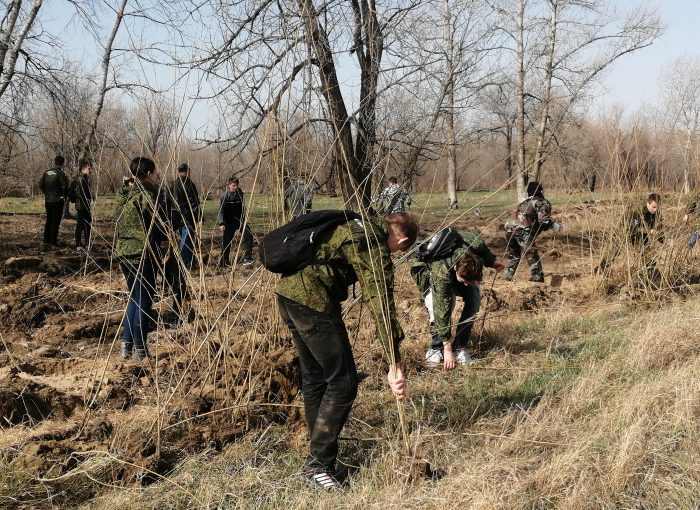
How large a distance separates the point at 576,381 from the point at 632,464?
1.39 meters

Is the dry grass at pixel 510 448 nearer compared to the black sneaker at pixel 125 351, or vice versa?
the dry grass at pixel 510 448

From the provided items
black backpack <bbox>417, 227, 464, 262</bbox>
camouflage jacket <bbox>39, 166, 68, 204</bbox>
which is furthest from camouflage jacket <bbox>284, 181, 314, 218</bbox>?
camouflage jacket <bbox>39, 166, 68, 204</bbox>

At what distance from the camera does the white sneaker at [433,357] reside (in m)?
5.41

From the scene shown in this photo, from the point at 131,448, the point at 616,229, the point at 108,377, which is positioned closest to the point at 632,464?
the point at 131,448

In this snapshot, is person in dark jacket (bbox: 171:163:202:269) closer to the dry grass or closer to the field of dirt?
the field of dirt

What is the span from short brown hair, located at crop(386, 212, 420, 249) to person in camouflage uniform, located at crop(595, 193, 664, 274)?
4861mm

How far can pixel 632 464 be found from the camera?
3.40 meters

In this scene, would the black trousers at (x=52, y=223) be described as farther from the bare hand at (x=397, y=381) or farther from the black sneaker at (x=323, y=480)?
the bare hand at (x=397, y=381)

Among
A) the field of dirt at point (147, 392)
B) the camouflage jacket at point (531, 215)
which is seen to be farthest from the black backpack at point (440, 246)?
the camouflage jacket at point (531, 215)

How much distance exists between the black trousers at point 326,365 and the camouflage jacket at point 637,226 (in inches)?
204

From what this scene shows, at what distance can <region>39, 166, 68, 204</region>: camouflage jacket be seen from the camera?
12.0 m

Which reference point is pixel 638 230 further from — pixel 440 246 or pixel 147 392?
pixel 147 392

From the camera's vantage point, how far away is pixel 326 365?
3326 millimetres

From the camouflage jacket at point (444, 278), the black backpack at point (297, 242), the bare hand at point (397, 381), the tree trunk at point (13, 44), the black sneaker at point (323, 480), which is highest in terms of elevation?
the tree trunk at point (13, 44)
